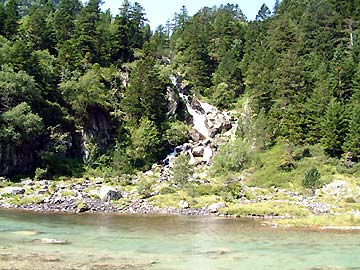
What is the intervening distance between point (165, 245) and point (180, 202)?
2118 centimetres

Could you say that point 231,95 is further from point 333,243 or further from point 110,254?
point 110,254

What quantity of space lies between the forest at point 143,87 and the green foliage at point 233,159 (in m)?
3.52

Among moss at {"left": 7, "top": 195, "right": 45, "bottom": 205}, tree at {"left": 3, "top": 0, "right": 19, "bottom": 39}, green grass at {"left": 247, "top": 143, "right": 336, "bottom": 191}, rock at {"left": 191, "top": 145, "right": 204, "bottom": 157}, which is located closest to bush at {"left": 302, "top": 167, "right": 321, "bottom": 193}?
green grass at {"left": 247, "top": 143, "right": 336, "bottom": 191}

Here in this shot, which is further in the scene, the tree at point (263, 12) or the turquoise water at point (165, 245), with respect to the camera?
the tree at point (263, 12)

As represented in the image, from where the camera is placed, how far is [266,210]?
43.7 metres

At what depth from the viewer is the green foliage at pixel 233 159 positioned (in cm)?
6312

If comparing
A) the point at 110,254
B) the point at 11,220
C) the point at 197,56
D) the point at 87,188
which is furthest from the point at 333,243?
the point at 197,56

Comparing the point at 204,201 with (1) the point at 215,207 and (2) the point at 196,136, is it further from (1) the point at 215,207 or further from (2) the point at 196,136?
(2) the point at 196,136

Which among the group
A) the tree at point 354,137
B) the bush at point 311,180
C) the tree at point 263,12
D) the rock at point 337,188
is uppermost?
the tree at point 263,12

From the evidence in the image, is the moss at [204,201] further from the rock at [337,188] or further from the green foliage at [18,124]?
the green foliage at [18,124]

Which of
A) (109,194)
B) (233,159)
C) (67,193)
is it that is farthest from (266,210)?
(67,193)

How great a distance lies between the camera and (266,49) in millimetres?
84375

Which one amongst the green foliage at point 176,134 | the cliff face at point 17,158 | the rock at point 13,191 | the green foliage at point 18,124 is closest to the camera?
the rock at point 13,191

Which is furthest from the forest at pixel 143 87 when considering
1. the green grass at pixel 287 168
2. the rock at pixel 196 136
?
the rock at pixel 196 136
